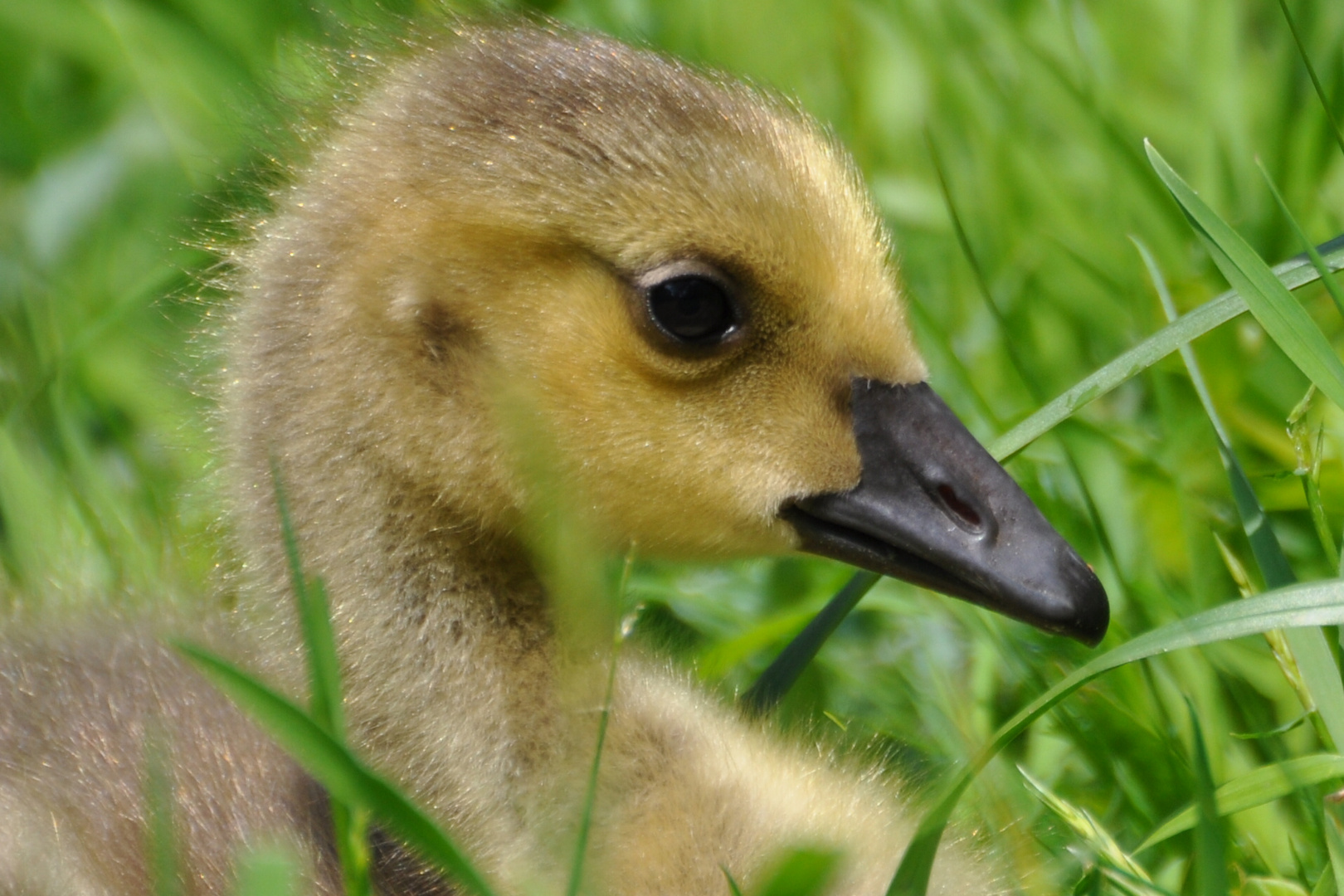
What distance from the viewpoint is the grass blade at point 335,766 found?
1187 millimetres

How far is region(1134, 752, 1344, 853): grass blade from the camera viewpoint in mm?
1426

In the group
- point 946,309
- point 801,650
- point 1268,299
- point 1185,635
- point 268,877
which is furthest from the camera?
point 946,309

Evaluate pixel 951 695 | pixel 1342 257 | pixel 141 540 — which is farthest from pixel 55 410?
pixel 1342 257

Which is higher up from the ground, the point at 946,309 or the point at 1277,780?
the point at 946,309

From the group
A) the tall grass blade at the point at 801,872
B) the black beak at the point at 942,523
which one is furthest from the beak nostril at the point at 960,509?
the tall grass blade at the point at 801,872

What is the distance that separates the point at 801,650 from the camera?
1881 millimetres

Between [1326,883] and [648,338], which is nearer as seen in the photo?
[1326,883]

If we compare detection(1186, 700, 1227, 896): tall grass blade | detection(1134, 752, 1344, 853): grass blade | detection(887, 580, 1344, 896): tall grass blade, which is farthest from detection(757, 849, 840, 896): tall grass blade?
detection(1134, 752, 1344, 853): grass blade

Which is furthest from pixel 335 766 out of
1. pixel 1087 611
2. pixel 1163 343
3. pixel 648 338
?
pixel 1163 343

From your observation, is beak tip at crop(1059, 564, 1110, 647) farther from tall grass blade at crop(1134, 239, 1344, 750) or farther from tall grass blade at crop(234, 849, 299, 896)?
tall grass blade at crop(234, 849, 299, 896)

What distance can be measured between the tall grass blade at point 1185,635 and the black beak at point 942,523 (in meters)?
0.19

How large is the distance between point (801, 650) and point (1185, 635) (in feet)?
1.81

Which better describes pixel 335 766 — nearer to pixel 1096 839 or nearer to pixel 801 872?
pixel 801 872

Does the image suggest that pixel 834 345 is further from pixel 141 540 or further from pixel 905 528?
pixel 141 540
